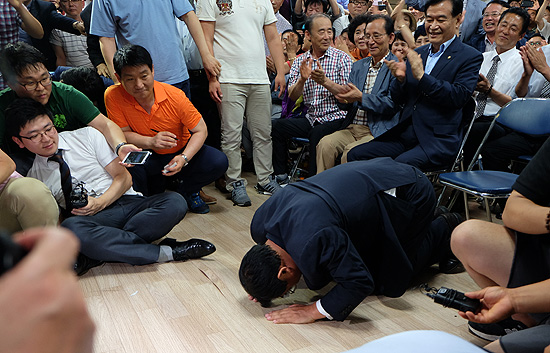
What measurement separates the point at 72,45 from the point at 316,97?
6.11ft

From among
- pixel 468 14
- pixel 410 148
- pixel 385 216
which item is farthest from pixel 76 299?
pixel 468 14

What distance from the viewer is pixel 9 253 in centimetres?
32

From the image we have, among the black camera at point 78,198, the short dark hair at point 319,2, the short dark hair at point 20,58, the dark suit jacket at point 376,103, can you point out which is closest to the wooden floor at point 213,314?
the black camera at point 78,198

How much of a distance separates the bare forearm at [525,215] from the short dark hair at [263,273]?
776 mm

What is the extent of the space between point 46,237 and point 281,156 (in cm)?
335

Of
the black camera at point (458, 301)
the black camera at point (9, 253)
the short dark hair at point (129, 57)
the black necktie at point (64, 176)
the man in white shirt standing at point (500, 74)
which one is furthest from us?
the man in white shirt standing at point (500, 74)

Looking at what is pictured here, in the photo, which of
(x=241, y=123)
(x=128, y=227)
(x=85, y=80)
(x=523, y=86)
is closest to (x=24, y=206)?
(x=128, y=227)

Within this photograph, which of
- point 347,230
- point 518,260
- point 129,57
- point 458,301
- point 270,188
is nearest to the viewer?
point 458,301

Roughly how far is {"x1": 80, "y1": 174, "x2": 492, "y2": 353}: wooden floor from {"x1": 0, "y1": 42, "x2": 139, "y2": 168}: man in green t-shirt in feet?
2.24

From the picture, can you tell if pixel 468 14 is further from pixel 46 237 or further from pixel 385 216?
pixel 46 237

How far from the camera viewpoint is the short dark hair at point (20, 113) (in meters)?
2.19

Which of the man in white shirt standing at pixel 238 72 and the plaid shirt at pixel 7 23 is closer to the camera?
the plaid shirt at pixel 7 23

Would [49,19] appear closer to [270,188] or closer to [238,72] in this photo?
[238,72]

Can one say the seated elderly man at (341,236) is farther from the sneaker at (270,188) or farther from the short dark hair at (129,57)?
the sneaker at (270,188)
